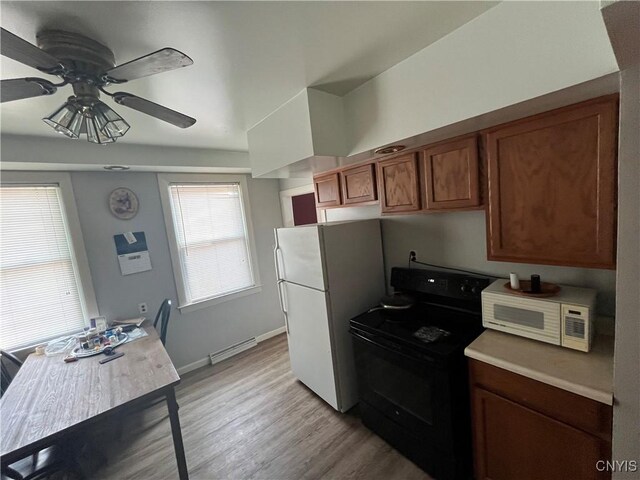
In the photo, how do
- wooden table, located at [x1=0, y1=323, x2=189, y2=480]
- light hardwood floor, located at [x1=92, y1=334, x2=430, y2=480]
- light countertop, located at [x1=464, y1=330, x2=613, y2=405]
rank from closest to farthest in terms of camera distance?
light countertop, located at [x1=464, y1=330, x2=613, y2=405] → wooden table, located at [x1=0, y1=323, x2=189, y2=480] → light hardwood floor, located at [x1=92, y1=334, x2=430, y2=480]

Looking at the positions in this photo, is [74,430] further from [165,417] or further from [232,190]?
[232,190]

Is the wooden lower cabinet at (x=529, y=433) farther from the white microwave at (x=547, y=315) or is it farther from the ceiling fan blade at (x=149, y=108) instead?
the ceiling fan blade at (x=149, y=108)

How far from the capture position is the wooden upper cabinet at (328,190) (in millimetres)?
2432

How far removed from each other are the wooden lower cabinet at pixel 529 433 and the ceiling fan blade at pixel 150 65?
1.96 metres

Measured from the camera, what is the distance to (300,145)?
1.87m

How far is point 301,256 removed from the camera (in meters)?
2.30

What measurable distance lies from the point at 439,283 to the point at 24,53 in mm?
2408

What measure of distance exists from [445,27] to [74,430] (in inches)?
106

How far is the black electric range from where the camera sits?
1527 millimetres

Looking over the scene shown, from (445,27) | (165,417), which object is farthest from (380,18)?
(165,417)

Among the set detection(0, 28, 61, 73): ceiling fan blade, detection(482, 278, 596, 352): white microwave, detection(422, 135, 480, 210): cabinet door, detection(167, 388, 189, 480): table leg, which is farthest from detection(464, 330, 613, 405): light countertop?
detection(0, 28, 61, 73): ceiling fan blade

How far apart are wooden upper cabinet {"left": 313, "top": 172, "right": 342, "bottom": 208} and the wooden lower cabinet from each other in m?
1.63

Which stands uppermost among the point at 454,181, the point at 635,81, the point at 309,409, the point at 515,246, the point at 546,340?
the point at 635,81

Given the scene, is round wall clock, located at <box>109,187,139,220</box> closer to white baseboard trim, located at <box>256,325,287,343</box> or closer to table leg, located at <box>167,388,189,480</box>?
table leg, located at <box>167,388,189,480</box>
